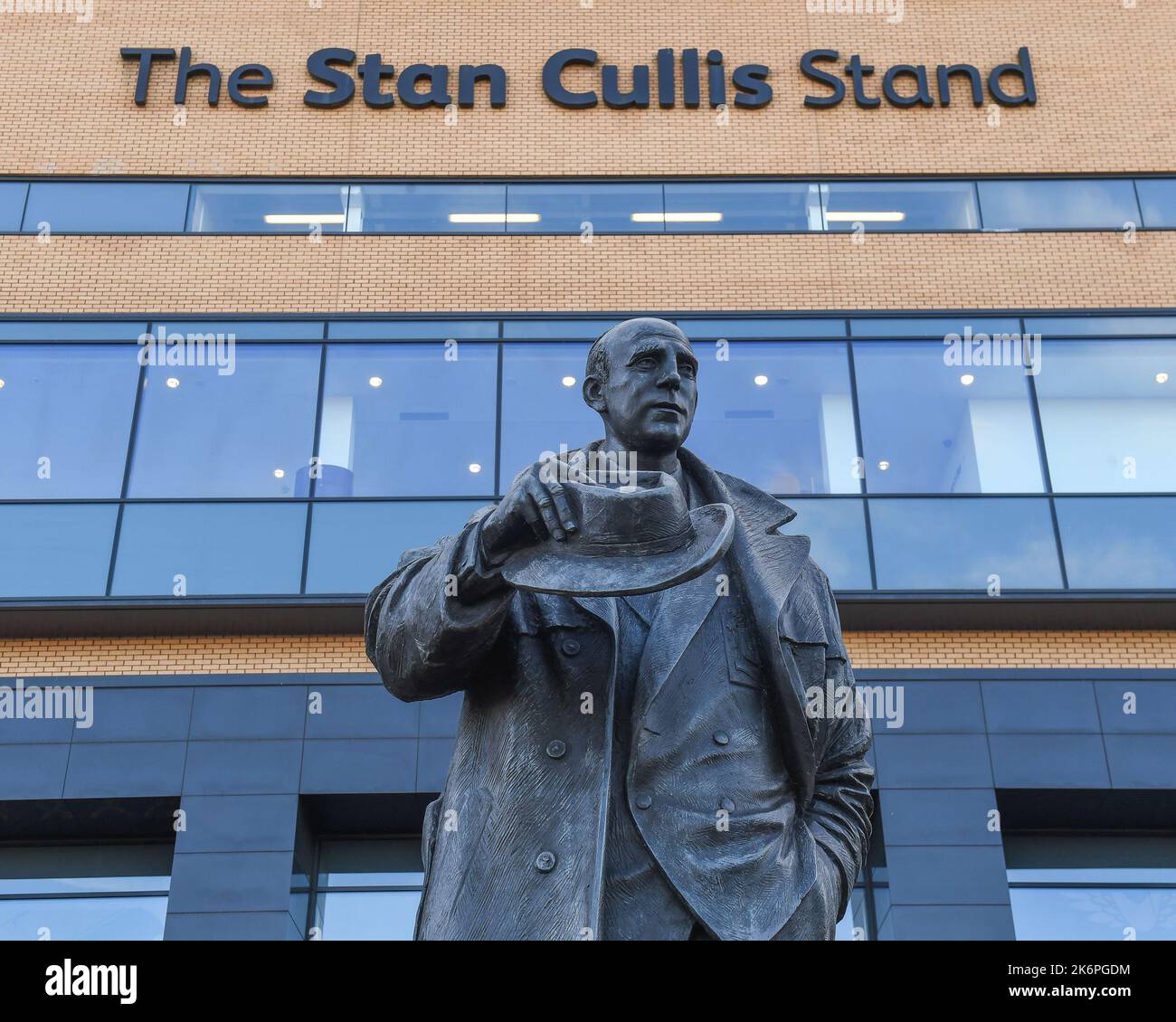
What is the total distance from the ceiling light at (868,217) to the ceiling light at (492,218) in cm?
407

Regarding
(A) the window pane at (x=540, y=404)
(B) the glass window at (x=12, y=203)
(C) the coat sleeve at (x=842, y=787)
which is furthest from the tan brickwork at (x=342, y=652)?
(C) the coat sleeve at (x=842, y=787)

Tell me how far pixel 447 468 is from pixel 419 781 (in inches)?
151

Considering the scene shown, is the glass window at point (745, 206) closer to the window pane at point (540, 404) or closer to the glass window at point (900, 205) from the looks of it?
the glass window at point (900, 205)

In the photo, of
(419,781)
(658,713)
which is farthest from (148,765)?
(658,713)

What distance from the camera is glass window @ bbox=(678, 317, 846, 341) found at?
58.6 feet

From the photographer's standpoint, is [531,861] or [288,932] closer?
[531,861]

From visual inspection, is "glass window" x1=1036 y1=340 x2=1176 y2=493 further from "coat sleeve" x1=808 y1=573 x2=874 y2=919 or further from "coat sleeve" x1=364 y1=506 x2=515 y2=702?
"coat sleeve" x1=364 y1=506 x2=515 y2=702

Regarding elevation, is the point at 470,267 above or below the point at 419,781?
above

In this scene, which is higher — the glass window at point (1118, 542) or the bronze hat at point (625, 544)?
the glass window at point (1118, 542)

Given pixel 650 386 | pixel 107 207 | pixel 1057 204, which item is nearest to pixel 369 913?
pixel 107 207

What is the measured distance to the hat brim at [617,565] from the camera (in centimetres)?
275

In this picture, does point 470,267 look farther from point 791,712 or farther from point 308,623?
point 791,712

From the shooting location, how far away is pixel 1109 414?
56.7ft

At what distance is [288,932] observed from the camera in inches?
572
